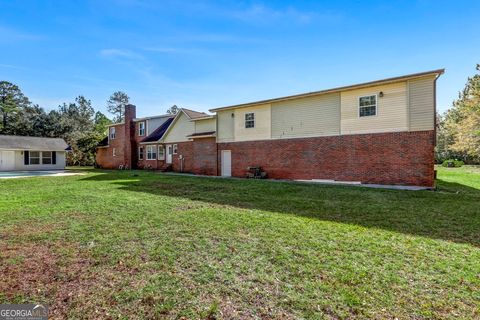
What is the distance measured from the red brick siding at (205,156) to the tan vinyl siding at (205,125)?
1030mm

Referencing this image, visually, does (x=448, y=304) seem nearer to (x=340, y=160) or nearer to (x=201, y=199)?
(x=201, y=199)

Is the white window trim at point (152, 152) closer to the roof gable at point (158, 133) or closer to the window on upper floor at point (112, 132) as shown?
the roof gable at point (158, 133)

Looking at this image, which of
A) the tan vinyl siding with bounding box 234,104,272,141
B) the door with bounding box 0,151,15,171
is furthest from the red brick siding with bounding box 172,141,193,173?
the door with bounding box 0,151,15,171

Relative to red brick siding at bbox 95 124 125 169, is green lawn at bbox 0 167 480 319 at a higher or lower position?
lower

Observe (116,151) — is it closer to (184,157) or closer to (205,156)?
(184,157)

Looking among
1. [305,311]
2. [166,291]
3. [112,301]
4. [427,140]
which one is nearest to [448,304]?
[305,311]

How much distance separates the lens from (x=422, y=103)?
1216cm

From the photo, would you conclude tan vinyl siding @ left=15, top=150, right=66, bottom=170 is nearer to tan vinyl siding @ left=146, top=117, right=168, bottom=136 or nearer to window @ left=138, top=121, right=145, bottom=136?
window @ left=138, top=121, right=145, bottom=136

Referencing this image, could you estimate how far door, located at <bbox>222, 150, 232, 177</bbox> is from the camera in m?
19.4

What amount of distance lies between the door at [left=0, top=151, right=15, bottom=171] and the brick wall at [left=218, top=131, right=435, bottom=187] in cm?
2448

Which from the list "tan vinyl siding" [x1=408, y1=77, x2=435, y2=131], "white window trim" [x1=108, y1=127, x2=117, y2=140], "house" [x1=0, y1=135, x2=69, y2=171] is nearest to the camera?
"tan vinyl siding" [x1=408, y1=77, x2=435, y2=131]

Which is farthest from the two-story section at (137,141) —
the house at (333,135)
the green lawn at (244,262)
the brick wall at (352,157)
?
the green lawn at (244,262)

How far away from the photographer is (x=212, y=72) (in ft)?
59.3

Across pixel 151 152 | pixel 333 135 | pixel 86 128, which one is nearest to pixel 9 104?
pixel 86 128
